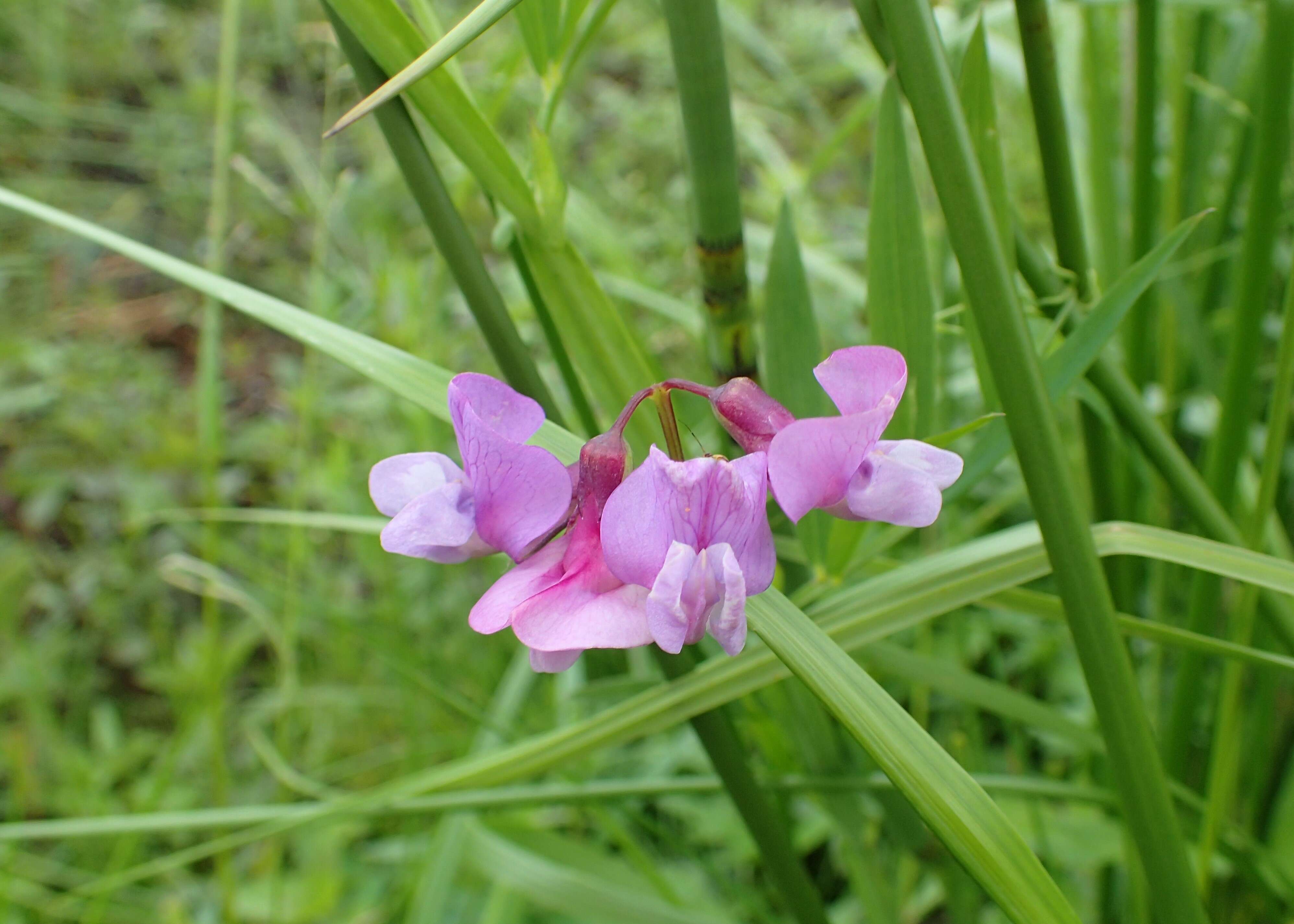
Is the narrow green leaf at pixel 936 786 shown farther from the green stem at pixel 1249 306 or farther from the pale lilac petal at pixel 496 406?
the green stem at pixel 1249 306

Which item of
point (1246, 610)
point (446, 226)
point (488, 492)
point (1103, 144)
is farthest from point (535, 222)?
point (1103, 144)

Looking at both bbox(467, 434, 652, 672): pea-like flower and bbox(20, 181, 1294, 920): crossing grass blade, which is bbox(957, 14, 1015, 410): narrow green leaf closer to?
bbox(20, 181, 1294, 920): crossing grass blade

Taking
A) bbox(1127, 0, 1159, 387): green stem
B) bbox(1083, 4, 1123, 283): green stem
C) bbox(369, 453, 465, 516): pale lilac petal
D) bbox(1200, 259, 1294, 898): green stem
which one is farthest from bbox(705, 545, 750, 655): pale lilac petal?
bbox(1083, 4, 1123, 283): green stem

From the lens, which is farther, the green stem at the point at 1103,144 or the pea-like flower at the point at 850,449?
the green stem at the point at 1103,144

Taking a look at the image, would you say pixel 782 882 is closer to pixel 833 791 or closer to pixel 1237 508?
pixel 833 791

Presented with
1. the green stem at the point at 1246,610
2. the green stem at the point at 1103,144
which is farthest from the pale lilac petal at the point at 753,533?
the green stem at the point at 1103,144

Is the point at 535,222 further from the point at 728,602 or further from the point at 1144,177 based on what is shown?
the point at 1144,177
